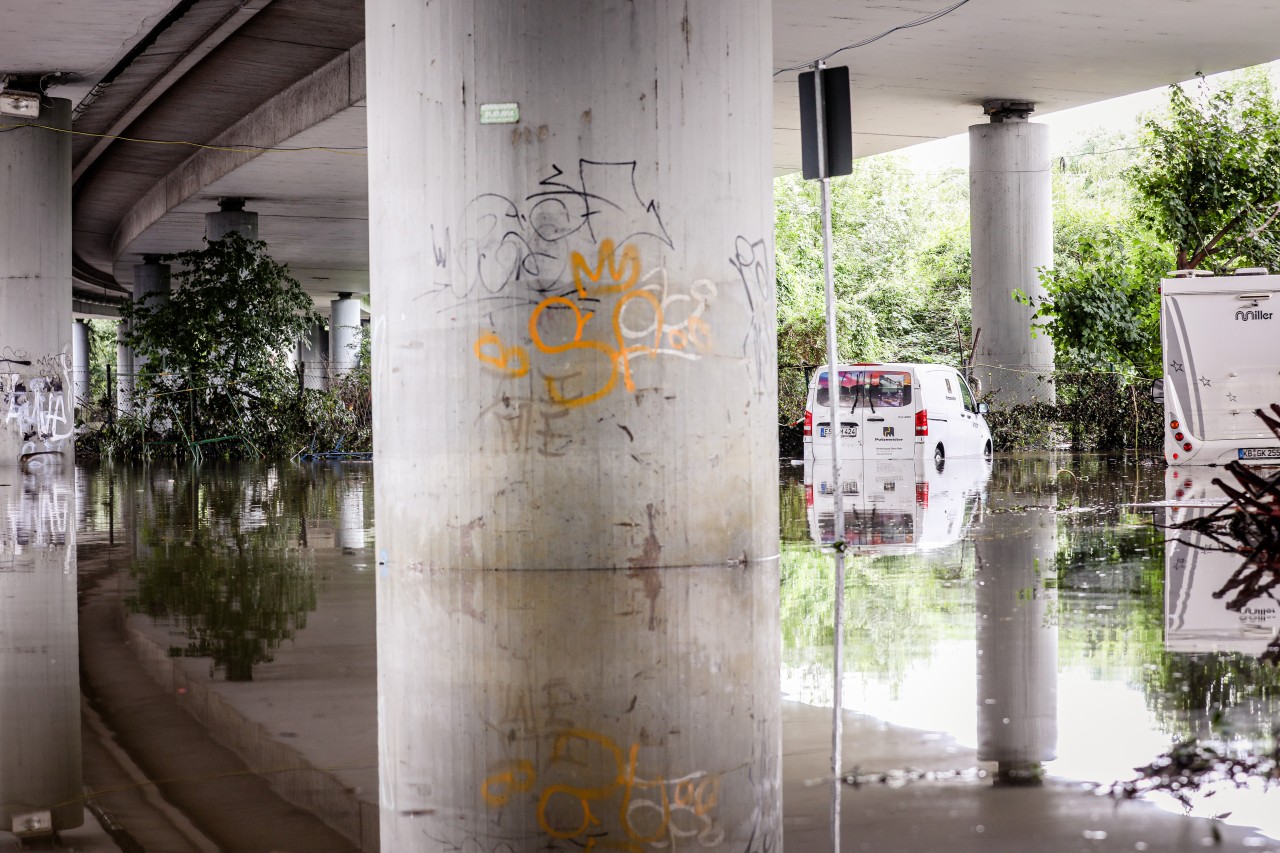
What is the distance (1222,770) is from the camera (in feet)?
15.0

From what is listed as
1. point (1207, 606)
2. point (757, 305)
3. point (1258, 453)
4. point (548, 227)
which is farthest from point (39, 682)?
point (1258, 453)

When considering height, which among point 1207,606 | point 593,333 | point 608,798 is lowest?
point 608,798

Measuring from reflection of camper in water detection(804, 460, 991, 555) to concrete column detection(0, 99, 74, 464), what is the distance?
43.6ft

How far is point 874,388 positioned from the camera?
23344 millimetres

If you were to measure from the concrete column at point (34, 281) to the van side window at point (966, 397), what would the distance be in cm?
1544

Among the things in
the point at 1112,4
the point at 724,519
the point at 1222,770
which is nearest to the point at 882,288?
the point at 1112,4

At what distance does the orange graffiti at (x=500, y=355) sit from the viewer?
9.11m

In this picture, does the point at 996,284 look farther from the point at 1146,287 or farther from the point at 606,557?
the point at 606,557

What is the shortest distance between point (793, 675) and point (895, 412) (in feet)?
57.1

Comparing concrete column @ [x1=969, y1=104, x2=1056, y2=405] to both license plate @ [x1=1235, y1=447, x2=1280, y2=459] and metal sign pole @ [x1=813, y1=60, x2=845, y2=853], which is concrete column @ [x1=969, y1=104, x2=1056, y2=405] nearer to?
license plate @ [x1=1235, y1=447, x2=1280, y2=459]

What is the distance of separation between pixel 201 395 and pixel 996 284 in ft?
56.1

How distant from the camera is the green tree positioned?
31656 mm

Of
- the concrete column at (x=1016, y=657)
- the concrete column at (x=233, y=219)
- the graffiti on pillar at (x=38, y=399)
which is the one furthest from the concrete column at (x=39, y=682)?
the concrete column at (x=233, y=219)

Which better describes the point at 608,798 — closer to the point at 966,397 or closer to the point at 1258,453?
the point at 1258,453
